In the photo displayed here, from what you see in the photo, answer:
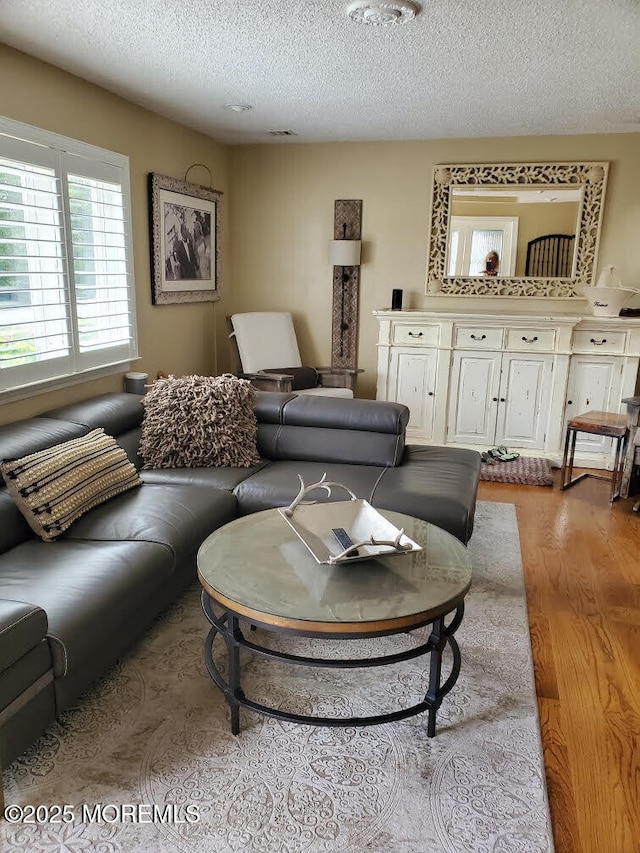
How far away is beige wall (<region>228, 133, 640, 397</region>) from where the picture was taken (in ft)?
15.4

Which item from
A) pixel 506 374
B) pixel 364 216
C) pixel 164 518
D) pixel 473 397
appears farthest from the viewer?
pixel 364 216

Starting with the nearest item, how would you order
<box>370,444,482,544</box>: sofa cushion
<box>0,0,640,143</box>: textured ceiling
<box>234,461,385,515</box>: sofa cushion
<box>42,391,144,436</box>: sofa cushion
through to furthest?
<box>0,0,640,143</box>: textured ceiling < <box>370,444,482,544</box>: sofa cushion < <box>234,461,385,515</box>: sofa cushion < <box>42,391,144,436</box>: sofa cushion

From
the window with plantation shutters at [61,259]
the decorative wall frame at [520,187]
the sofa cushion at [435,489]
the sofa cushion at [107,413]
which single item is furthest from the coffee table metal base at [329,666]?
the decorative wall frame at [520,187]

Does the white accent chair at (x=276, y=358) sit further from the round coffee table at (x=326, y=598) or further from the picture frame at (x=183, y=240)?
the round coffee table at (x=326, y=598)

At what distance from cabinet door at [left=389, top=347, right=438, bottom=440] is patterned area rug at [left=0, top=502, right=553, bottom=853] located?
2.84 meters

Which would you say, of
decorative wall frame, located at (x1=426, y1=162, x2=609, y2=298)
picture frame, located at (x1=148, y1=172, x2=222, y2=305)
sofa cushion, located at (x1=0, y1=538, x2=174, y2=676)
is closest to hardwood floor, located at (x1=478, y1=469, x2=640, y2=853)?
sofa cushion, located at (x1=0, y1=538, x2=174, y2=676)

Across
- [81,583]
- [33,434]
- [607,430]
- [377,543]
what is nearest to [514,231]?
[607,430]

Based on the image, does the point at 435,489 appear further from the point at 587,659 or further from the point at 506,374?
the point at 506,374

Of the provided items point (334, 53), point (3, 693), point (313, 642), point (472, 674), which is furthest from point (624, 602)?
point (334, 53)

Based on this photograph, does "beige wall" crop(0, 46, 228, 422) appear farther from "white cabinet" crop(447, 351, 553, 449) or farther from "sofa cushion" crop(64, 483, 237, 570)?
"white cabinet" crop(447, 351, 553, 449)

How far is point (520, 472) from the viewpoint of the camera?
4465mm

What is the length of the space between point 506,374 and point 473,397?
301 mm

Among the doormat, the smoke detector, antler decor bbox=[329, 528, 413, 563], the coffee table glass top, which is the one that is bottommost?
the doormat

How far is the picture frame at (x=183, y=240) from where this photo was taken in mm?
4176
